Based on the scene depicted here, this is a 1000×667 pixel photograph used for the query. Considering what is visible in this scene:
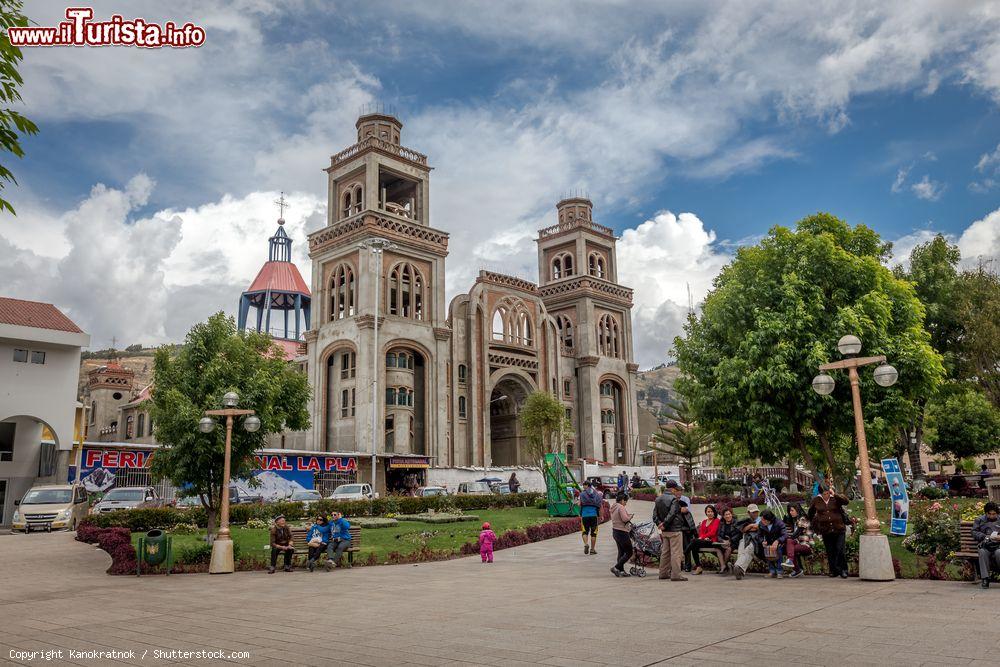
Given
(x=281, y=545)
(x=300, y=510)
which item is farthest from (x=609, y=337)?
(x=281, y=545)

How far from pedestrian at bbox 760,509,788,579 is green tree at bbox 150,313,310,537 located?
46.0ft

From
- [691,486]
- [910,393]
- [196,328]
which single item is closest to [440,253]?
[691,486]

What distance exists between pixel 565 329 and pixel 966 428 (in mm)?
35171

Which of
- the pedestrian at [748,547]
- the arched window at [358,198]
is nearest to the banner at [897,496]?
the pedestrian at [748,547]

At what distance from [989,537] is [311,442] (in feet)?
154

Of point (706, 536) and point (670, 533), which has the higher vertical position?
point (670, 533)

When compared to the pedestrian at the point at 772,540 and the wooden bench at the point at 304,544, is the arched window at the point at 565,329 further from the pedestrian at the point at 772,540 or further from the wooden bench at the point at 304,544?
the pedestrian at the point at 772,540

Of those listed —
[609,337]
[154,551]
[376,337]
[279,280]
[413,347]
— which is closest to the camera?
[154,551]

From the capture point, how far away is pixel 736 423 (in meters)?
23.8

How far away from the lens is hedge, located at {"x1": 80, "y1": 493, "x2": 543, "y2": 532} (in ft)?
80.9

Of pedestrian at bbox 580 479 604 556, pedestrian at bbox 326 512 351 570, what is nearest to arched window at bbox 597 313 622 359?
pedestrian at bbox 580 479 604 556

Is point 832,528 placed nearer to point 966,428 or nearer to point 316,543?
point 316,543

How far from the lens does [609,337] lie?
73625mm

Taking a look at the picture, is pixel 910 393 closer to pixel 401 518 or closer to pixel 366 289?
pixel 401 518
